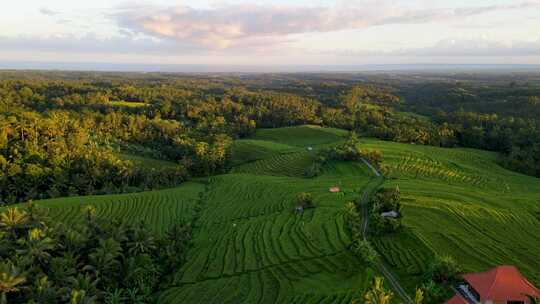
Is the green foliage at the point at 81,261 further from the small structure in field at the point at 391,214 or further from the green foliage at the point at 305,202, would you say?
the small structure in field at the point at 391,214

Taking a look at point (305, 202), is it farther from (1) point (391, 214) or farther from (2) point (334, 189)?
(1) point (391, 214)

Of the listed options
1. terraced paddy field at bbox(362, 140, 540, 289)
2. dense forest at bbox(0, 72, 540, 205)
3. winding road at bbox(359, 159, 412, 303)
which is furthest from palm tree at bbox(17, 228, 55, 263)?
dense forest at bbox(0, 72, 540, 205)

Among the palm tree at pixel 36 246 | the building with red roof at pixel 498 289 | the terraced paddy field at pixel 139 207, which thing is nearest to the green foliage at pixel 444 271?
the building with red roof at pixel 498 289

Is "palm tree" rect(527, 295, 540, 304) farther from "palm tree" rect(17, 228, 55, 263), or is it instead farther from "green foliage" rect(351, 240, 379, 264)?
"palm tree" rect(17, 228, 55, 263)

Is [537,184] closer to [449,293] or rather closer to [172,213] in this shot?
[449,293]

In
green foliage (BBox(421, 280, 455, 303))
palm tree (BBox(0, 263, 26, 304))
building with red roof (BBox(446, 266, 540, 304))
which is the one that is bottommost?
green foliage (BBox(421, 280, 455, 303))

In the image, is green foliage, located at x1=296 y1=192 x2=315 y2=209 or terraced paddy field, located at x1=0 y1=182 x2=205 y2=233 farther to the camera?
terraced paddy field, located at x1=0 y1=182 x2=205 y2=233
